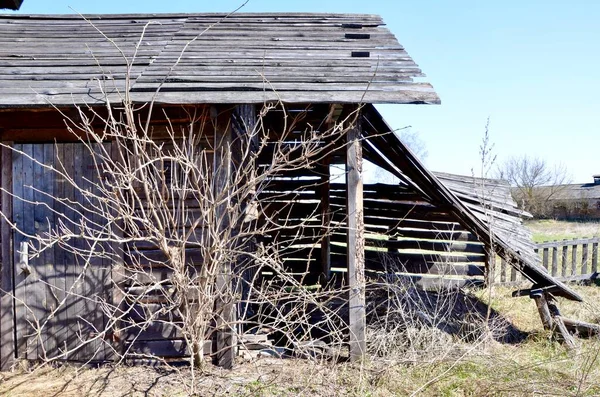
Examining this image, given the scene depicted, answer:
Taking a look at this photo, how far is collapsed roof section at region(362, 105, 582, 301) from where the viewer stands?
5.90 m

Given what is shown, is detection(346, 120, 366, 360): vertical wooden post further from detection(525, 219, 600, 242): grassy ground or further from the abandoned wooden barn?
detection(525, 219, 600, 242): grassy ground

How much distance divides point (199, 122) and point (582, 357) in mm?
5389

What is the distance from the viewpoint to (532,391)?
410cm

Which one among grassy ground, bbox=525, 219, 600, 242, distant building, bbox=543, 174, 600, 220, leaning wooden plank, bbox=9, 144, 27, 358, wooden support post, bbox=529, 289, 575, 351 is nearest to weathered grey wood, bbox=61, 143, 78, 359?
leaning wooden plank, bbox=9, 144, 27, 358

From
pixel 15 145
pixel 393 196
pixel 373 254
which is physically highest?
pixel 15 145

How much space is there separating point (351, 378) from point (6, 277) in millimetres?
4171

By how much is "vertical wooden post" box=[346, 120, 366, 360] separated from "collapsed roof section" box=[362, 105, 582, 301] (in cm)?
56

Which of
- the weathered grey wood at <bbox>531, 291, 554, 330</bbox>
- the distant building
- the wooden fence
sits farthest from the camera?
the distant building

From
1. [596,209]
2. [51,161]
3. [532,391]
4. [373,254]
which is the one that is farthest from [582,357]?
[596,209]

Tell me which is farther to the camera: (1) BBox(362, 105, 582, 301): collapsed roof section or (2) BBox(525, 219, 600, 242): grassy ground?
(2) BBox(525, 219, 600, 242): grassy ground

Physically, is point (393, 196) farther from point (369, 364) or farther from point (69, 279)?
point (69, 279)

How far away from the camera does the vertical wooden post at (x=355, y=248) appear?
4.98 m

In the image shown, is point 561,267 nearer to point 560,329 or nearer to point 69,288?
point 560,329

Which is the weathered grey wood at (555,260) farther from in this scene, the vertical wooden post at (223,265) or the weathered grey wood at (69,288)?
the weathered grey wood at (69,288)
